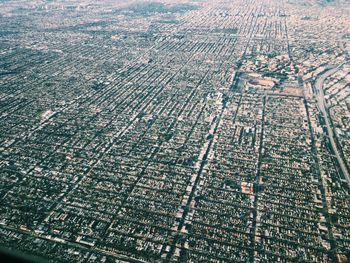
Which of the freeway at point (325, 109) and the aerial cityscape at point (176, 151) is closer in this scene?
the aerial cityscape at point (176, 151)

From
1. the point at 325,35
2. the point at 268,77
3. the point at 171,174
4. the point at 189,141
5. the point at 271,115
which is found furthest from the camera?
the point at 325,35

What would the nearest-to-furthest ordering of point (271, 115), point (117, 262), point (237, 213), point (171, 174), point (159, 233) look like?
point (117, 262) → point (159, 233) → point (237, 213) → point (171, 174) → point (271, 115)

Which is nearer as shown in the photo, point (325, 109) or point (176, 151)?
point (176, 151)

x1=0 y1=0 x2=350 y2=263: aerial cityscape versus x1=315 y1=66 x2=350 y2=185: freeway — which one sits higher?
x1=315 y1=66 x2=350 y2=185: freeway

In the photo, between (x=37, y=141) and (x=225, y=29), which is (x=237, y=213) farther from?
(x=225, y=29)

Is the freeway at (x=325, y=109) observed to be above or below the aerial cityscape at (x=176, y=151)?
above

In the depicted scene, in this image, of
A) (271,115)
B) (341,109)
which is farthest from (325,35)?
(271,115)

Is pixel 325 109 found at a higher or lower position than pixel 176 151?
higher

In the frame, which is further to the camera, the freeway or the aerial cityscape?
the freeway
